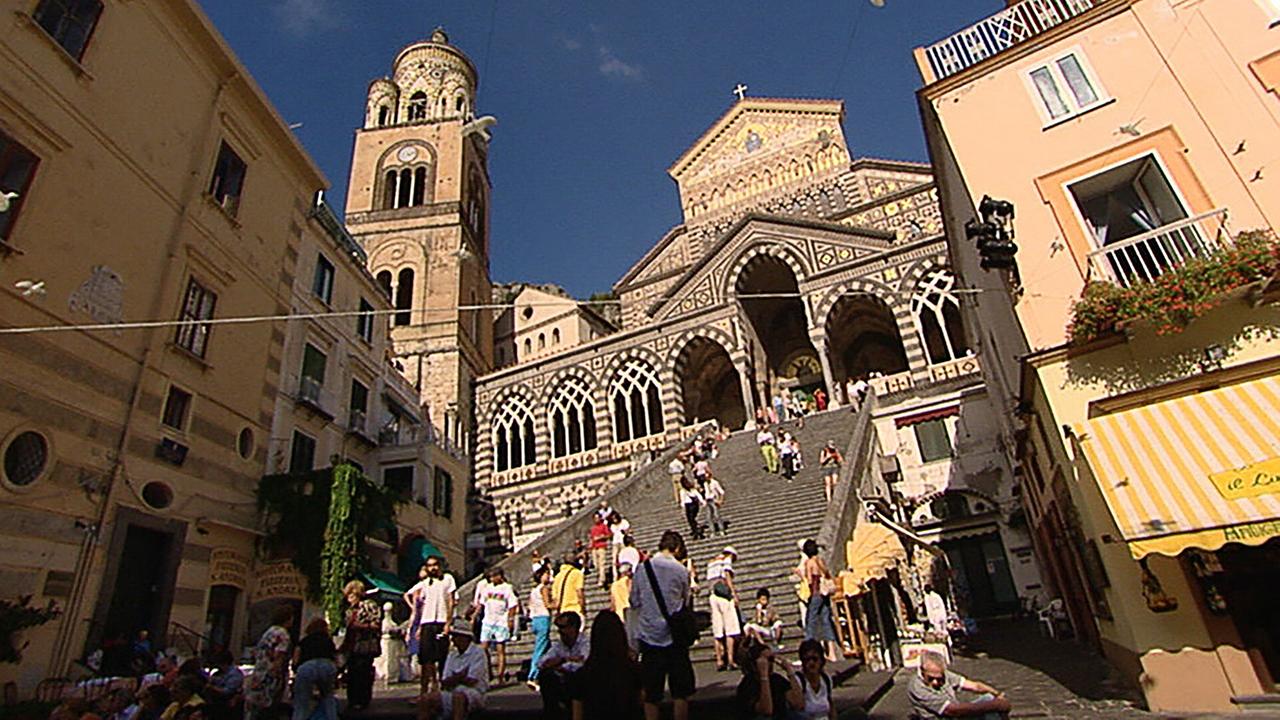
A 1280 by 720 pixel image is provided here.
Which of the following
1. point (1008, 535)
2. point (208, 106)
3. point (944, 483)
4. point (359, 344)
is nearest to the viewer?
point (208, 106)

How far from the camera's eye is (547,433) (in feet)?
86.9

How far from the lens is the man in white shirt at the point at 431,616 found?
741cm

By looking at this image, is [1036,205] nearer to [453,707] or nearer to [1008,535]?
[453,707]

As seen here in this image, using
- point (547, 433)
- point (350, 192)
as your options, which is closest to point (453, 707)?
point (547, 433)

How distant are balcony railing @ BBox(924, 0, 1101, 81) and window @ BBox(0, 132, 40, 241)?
1429 cm

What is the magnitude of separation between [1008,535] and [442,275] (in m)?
25.0

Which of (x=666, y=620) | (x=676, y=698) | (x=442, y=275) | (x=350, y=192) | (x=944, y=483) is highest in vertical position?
(x=350, y=192)

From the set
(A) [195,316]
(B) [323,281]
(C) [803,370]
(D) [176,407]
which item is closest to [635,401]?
(C) [803,370]

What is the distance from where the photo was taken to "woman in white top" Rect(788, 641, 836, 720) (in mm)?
4781

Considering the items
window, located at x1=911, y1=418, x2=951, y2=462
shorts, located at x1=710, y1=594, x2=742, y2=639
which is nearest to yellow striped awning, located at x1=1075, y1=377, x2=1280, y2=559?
shorts, located at x1=710, y1=594, x2=742, y2=639

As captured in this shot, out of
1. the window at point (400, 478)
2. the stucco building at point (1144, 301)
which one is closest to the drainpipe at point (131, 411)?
the window at point (400, 478)

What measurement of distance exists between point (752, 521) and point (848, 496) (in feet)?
6.16

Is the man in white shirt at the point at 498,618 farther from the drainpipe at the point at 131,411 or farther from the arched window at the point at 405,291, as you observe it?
the arched window at the point at 405,291

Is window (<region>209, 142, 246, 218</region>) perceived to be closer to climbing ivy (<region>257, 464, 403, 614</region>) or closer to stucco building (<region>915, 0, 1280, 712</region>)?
climbing ivy (<region>257, 464, 403, 614</region>)
